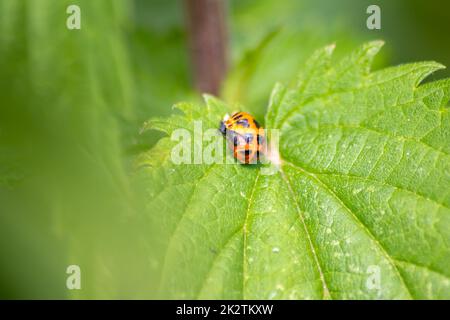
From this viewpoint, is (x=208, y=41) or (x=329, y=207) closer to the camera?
(x=329, y=207)

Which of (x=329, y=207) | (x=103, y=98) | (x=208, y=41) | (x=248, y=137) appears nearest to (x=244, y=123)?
(x=248, y=137)

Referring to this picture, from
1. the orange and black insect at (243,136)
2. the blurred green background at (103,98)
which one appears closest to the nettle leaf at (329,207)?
the orange and black insect at (243,136)

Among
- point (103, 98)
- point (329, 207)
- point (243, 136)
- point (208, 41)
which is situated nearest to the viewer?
point (329, 207)

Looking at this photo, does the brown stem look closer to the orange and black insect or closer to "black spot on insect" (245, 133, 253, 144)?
the orange and black insect

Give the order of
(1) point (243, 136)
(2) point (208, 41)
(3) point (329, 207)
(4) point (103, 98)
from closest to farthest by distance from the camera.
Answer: (3) point (329, 207)
(1) point (243, 136)
(4) point (103, 98)
(2) point (208, 41)

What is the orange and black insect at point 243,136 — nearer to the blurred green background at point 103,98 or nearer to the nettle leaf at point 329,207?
the nettle leaf at point 329,207

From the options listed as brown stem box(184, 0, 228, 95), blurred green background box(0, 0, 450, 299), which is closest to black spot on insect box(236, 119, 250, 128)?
blurred green background box(0, 0, 450, 299)

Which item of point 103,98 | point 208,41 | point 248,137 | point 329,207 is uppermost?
point 208,41

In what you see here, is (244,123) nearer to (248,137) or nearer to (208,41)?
(248,137)
